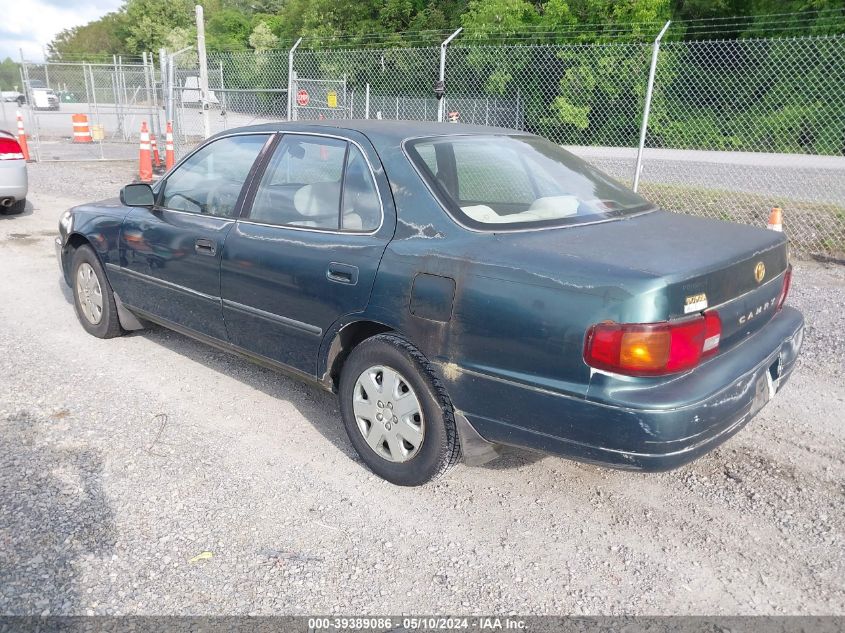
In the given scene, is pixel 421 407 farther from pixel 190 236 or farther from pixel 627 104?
pixel 627 104

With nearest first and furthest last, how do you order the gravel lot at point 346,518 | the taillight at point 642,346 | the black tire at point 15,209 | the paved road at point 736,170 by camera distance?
1. the taillight at point 642,346
2. the gravel lot at point 346,518
3. the black tire at point 15,209
4. the paved road at point 736,170

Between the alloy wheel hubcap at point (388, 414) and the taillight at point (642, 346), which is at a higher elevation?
the taillight at point (642, 346)

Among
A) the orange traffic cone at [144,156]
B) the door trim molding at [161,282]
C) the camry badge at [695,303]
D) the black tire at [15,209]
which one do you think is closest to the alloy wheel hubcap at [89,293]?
the door trim molding at [161,282]

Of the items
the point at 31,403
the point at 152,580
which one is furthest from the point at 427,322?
the point at 31,403

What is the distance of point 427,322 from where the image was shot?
2965 millimetres

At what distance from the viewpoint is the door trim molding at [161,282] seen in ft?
13.5

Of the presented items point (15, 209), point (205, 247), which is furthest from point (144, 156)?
point (205, 247)

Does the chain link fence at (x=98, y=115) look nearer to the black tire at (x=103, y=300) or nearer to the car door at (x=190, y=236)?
the black tire at (x=103, y=300)

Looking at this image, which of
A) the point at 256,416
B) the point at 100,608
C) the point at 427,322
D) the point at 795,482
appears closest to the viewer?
the point at 100,608

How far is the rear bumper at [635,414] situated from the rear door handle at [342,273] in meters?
0.75

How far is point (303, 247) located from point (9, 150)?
26.4 ft

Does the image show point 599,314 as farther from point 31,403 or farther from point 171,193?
point 31,403

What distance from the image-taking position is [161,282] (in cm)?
442

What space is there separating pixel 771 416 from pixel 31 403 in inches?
168
